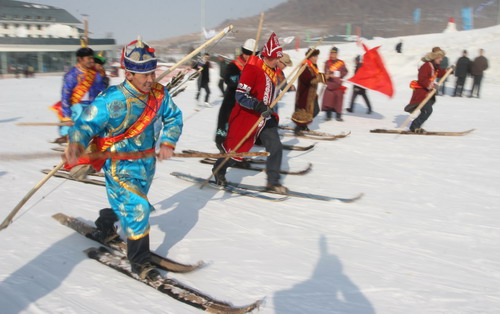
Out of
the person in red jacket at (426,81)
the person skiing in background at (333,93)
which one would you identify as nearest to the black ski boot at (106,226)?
the person in red jacket at (426,81)

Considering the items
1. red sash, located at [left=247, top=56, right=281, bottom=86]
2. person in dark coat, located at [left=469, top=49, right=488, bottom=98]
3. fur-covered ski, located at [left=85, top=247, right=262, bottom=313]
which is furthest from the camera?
person in dark coat, located at [left=469, top=49, right=488, bottom=98]

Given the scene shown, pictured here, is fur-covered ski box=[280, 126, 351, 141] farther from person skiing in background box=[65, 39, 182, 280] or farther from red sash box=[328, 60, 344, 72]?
person skiing in background box=[65, 39, 182, 280]

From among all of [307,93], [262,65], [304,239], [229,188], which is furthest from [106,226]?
[307,93]

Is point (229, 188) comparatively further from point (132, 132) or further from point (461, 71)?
point (461, 71)

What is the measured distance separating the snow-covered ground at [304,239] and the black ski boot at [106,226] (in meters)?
0.20

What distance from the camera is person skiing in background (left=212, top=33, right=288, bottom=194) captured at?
16.3 ft

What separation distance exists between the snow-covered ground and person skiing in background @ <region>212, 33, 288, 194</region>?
0.54 meters

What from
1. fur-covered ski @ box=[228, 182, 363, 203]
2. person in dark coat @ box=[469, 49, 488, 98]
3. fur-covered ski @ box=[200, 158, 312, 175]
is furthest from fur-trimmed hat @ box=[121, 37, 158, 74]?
person in dark coat @ box=[469, 49, 488, 98]

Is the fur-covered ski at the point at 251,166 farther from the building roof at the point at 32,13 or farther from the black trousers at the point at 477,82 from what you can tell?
the building roof at the point at 32,13

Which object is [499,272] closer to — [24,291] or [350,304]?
[350,304]

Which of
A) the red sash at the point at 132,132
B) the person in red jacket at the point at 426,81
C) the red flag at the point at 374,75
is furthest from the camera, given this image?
the red flag at the point at 374,75

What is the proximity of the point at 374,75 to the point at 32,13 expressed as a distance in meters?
47.2

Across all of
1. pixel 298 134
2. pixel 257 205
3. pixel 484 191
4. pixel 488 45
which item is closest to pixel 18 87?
pixel 298 134

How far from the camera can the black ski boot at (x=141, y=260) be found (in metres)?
3.15
